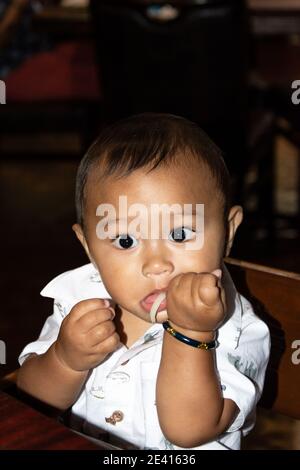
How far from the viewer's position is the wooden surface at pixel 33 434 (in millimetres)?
744

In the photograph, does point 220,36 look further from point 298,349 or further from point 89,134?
point 298,349

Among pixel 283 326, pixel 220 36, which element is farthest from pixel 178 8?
pixel 283 326

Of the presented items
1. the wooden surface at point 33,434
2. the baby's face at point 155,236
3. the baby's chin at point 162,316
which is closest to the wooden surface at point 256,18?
the baby's face at point 155,236

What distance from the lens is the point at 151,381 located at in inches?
40.2

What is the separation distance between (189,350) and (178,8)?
6.68ft

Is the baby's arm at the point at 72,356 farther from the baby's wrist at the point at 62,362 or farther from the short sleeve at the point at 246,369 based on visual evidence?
→ the short sleeve at the point at 246,369

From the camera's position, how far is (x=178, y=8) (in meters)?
2.75

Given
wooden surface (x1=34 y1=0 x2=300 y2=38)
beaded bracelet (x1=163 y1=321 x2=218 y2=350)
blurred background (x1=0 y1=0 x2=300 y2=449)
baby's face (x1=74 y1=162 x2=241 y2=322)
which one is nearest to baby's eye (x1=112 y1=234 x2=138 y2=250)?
baby's face (x1=74 y1=162 x2=241 y2=322)

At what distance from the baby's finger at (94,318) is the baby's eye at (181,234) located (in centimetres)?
10

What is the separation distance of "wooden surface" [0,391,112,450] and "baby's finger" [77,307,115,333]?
0.14m

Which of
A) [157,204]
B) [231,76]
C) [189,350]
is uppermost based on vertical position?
[157,204]

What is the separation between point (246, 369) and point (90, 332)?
0.21m

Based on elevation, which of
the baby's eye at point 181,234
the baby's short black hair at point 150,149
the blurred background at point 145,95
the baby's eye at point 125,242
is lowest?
the blurred background at point 145,95

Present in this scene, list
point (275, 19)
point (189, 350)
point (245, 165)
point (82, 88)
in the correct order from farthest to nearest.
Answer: point (82, 88) → point (275, 19) → point (245, 165) → point (189, 350)
